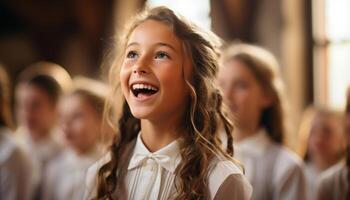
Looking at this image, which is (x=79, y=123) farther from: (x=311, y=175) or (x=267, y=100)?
(x=311, y=175)

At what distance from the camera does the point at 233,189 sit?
2.04 metres

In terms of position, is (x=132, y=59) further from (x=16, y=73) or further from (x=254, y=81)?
(x=16, y=73)

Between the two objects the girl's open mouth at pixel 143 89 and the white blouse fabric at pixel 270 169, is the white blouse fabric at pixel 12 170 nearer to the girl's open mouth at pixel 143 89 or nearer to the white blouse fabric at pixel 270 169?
the white blouse fabric at pixel 270 169

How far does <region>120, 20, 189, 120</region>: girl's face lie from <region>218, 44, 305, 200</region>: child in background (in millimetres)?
969

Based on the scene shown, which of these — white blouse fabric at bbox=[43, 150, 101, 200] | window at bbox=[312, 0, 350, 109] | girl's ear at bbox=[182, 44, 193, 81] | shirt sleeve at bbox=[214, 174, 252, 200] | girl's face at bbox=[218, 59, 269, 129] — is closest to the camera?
shirt sleeve at bbox=[214, 174, 252, 200]

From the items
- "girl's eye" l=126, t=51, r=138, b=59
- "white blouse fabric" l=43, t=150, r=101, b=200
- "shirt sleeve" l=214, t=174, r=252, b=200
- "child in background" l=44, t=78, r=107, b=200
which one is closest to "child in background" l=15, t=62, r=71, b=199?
"white blouse fabric" l=43, t=150, r=101, b=200

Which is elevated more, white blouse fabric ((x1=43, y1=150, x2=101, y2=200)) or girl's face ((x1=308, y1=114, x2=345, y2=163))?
girl's face ((x1=308, y1=114, x2=345, y2=163))

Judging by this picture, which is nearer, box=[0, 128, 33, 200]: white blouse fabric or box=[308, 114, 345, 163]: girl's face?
box=[0, 128, 33, 200]: white blouse fabric

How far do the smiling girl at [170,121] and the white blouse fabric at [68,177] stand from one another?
1548mm

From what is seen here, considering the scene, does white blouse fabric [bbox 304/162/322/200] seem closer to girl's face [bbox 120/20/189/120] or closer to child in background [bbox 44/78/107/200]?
child in background [bbox 44/78/107/200]

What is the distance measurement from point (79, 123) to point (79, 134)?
6cm

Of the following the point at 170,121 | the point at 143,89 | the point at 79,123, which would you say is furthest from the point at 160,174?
the point at 79,123

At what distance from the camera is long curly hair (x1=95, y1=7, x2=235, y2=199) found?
206cm

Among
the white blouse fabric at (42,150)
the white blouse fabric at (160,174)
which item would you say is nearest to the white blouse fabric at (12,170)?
the white blouse fabric at (42,150)
